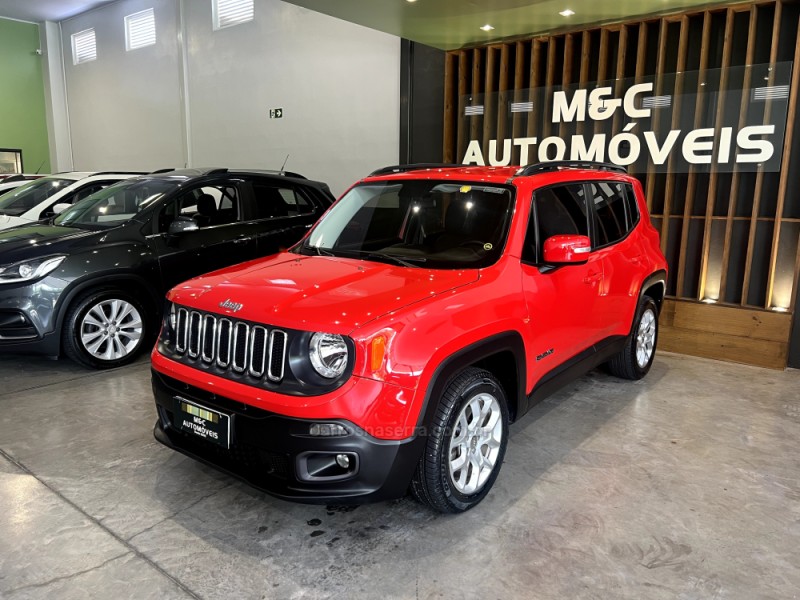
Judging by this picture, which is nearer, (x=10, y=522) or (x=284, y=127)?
(x=10, y=522)

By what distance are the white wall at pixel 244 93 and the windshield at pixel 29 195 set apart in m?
3.24

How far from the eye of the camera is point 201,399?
260cm

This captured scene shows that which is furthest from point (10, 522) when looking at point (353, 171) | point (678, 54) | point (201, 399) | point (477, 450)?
point (353, 171)

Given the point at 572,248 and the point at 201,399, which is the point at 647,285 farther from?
the point at 201,399

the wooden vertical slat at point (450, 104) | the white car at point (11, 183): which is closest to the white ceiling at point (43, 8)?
the white car at point (11, 183)

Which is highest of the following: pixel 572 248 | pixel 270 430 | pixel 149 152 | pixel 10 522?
pixel 149 152

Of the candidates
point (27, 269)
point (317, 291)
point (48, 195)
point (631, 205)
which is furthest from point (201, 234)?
point (631, 205)

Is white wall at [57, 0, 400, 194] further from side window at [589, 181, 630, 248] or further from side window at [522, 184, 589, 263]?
side window at [522, 184, 589, 263]

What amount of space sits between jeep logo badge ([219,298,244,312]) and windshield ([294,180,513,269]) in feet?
2.76

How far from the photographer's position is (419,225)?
3.35m

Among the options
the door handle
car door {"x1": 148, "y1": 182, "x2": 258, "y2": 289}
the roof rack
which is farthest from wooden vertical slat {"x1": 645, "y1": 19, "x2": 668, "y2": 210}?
car door {"x1": 148, "y1": 182, "x2": 258, "y2": 289}

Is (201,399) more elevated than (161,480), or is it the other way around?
(201,399)

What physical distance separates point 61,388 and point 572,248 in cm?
376

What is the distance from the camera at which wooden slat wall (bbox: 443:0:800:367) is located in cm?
520
